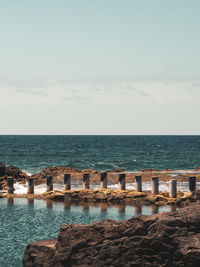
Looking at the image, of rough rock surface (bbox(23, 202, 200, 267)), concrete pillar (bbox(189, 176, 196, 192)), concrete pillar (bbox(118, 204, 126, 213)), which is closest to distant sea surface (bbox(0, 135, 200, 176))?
concrete pillar (bbox(118, 204, 126, 213))

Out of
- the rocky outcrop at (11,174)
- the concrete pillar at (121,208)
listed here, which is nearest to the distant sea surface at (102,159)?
the rocky outcrop at (11,174)

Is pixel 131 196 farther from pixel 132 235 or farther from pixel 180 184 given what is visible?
pixel 132 235

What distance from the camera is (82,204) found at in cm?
2895

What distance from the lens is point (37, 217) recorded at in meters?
24.9

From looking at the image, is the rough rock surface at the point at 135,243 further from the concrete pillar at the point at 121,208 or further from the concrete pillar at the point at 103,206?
the concrete pillar at the point at 103,206

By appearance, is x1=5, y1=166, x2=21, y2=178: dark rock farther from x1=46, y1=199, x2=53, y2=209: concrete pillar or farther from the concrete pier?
the concrete pier

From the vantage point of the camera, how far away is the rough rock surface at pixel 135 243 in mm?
12227

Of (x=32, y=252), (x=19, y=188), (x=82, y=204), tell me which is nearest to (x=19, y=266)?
(x=32, y=252)

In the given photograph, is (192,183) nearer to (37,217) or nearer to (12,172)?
→ (37,217)

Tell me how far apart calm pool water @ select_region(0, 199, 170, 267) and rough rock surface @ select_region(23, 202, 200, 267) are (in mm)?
4123

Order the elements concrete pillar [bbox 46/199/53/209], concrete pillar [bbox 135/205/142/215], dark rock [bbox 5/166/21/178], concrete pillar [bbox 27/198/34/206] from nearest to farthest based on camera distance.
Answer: concrete pillar [bbox 135/205/142/215] < concrete pillar [bbox 46/199/53/209] < concrete pillar [bbox 27/198/34/206] < dark rock [bbox 5/166/21/178]

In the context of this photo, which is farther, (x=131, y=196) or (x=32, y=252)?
(x=131, y=196)

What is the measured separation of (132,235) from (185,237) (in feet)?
4.97

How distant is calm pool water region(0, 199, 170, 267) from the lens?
61.9 feet
